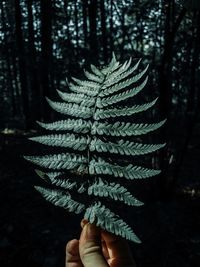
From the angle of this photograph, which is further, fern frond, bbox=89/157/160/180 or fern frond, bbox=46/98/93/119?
fern frond, bbox=46/98/93/119

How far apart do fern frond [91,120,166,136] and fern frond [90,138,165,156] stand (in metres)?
0.03

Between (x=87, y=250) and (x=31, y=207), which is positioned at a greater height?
(x=87, y=250)

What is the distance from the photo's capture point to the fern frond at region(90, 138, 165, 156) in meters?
1.16

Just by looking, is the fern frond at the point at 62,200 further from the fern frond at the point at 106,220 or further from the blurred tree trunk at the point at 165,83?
the blurred tree trunk at the point at 165,83

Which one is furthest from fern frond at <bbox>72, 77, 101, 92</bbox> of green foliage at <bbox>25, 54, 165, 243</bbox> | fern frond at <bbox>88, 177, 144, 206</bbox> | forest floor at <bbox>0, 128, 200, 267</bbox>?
forest floor at <bbox>0, 128, 200, 267</bbox>

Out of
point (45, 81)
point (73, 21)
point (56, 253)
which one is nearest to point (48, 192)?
point (56, 253)

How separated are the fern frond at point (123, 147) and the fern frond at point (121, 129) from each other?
1.3 inches

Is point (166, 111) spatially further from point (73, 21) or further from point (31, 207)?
point (73, 21)

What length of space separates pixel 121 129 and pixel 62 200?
309 mm

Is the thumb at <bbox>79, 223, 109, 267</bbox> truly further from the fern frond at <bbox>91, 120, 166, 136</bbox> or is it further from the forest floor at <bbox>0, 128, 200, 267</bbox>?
the forest floor at <bbox>0, 128, 200, 267</bbox>

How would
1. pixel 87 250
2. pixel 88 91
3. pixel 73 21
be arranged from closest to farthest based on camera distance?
pixel 87 250
pixel 88 91
pixel 73 21

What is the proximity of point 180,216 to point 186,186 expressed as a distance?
7.70ft

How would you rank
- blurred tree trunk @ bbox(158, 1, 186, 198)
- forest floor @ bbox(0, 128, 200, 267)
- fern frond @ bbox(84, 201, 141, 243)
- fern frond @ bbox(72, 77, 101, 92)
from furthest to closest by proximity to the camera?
forest floor @ bbox(0, 128, 200, 267) → blurred tree trunk @ bbox(158, 1, 186, 198) → fern frond @ bbox(72, 77, 101, 92) → fern frond @ bbox(84, 201, 141, 243)

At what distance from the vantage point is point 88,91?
1380mm
